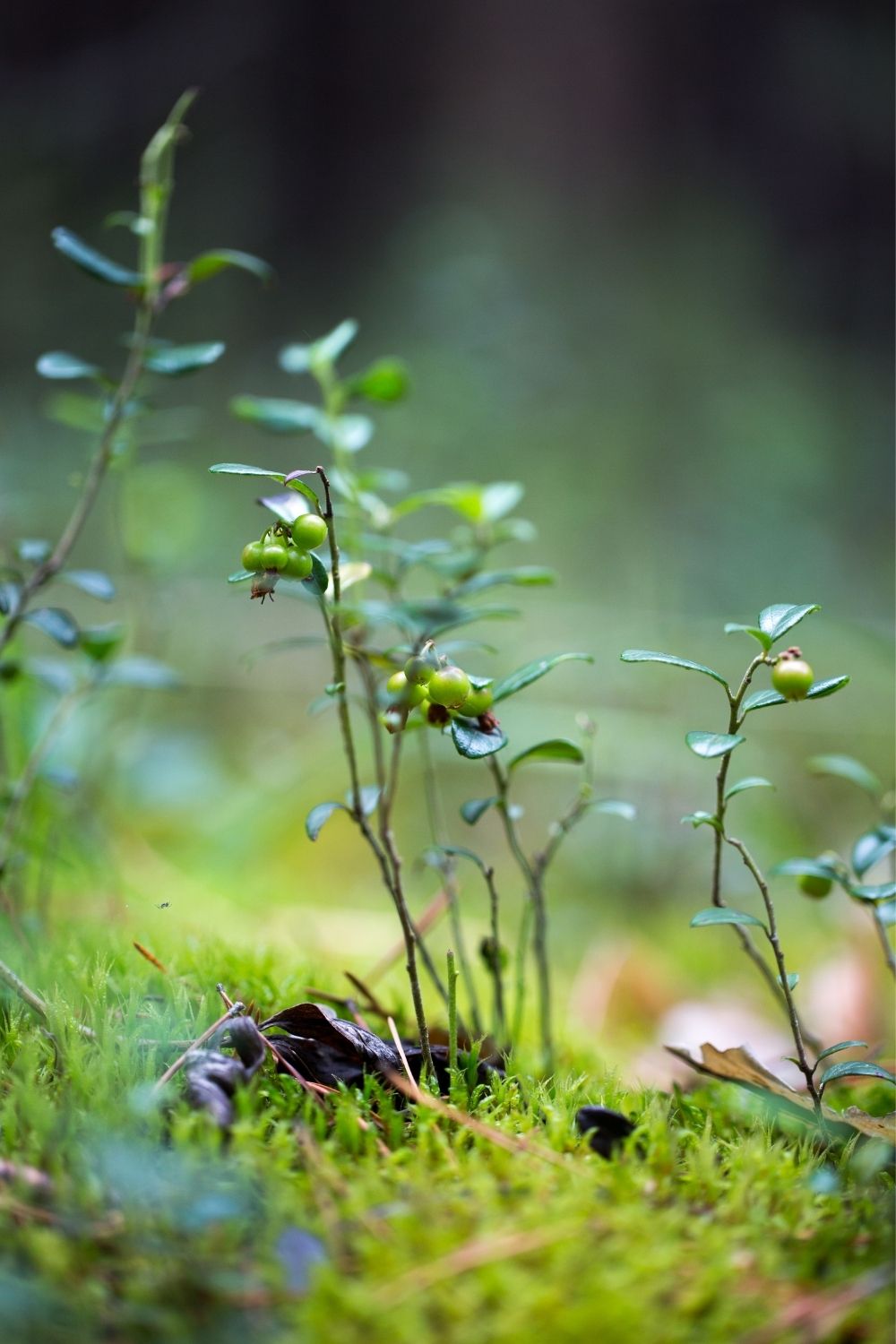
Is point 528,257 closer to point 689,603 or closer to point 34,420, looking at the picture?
point 689,603

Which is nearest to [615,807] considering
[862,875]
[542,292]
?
[862,875]

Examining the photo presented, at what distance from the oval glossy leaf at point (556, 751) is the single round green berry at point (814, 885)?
0.68 ft

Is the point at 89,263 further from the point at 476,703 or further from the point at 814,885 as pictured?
the point at 814,885

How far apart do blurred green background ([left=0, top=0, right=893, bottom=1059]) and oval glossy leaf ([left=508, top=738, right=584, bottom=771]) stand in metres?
1.54

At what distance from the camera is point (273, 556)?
1.93 ft

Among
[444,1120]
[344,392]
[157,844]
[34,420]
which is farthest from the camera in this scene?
[34,420]

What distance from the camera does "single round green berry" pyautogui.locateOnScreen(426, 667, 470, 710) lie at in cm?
61

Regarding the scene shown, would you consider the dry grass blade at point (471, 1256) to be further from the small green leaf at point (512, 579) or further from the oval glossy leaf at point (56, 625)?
→ the oval glossy leaf at point (56, 625)

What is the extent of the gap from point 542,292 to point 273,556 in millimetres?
2712

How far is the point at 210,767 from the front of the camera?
204cm

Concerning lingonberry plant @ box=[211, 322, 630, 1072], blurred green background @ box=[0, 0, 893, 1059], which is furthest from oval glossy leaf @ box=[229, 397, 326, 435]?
blurred green background @ box=[0, 0, 893, 1059]

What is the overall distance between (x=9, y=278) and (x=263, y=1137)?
286 cm

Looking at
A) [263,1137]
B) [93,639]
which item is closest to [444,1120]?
[263,1137]

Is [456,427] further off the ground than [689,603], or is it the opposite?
[456,427]
